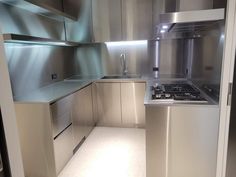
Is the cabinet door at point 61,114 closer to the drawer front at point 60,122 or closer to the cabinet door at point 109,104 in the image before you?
the drawer front at point 60,122

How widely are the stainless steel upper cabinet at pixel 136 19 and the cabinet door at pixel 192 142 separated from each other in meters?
1.99

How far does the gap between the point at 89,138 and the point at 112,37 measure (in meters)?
1.84

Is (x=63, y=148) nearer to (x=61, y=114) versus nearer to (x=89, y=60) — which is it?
(x=61, y=114)

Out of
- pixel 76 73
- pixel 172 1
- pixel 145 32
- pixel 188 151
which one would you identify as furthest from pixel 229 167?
pixel 76 73

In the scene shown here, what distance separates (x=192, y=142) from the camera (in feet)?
5.65

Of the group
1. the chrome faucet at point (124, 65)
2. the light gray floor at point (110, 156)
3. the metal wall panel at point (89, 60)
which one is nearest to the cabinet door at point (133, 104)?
the light gray floor at point (110, 156)

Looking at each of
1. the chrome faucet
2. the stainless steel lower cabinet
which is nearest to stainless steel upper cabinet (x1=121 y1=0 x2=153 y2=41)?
the chrome faucet

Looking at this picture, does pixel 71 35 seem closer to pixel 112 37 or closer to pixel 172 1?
pixel 112 37

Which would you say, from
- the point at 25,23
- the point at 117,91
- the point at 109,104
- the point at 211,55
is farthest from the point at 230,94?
the point at 25,23

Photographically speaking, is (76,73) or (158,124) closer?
(158,124)

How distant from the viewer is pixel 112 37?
134 inches

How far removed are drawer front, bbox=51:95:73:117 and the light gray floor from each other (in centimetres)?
70

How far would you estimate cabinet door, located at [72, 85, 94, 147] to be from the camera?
255 cm

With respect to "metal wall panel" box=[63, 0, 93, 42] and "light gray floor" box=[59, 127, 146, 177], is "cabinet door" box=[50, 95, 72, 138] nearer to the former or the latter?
"light gray floor" box=[59, 127, 146, 177]
